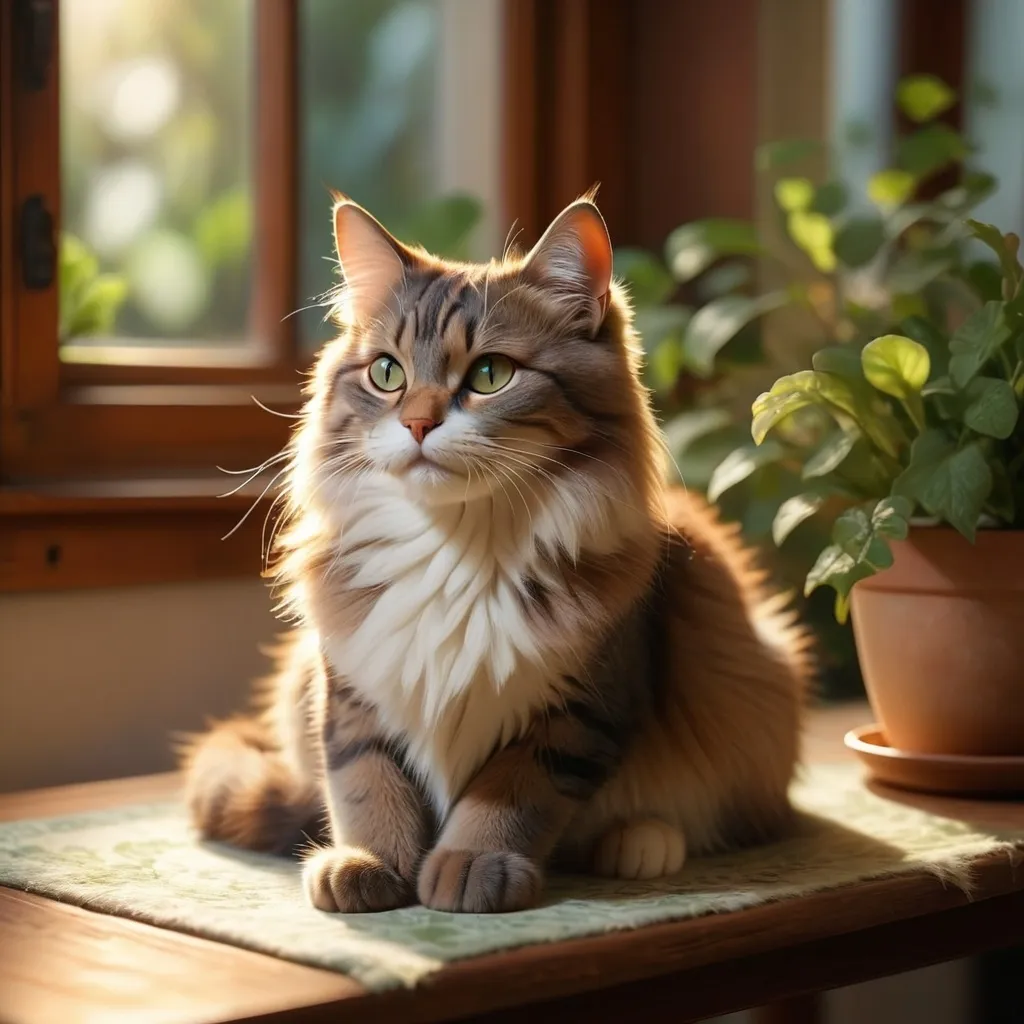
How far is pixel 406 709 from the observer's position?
1.26 meters

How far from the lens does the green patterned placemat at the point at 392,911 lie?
1031 mm

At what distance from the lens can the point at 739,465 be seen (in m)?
1.78

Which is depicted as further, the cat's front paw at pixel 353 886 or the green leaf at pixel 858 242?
the green leaf at pixel 858 242

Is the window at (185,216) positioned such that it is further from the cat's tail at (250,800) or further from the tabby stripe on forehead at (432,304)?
the tabby stripe on forehead at (432,304)

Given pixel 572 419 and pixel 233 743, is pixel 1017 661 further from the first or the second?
pixel 233 743

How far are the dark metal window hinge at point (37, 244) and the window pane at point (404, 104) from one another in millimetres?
501

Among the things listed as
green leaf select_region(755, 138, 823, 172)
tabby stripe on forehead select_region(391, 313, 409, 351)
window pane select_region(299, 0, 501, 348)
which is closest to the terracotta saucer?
tabby stripe on forehead select_region(391, 313, 409, 351)

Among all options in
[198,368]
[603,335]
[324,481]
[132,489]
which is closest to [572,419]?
[603,335]

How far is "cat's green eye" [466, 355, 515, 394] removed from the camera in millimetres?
1242

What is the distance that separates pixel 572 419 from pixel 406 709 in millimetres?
280

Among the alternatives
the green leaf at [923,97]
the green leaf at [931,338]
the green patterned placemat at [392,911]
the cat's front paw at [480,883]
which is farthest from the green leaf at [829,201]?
the cat's front paw at [480,883]

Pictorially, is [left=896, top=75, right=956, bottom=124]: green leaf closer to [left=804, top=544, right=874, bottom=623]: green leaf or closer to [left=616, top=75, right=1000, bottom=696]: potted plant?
[left=616, top=75, right=1000, bottom=696]: potted plant

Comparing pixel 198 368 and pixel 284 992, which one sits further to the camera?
pixel 198 368

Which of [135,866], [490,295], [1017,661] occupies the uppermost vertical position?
[490,295]
